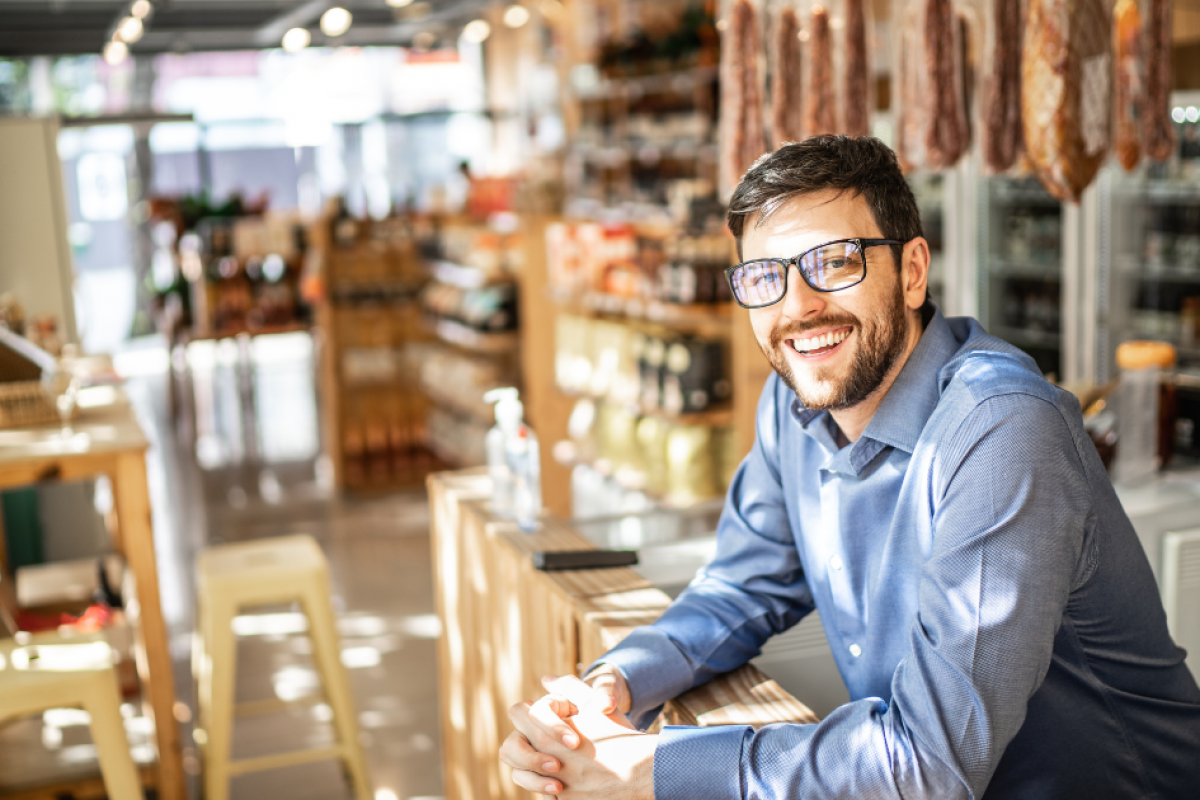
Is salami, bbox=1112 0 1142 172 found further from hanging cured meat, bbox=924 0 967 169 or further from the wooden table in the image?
the wooden table

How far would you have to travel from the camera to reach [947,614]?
126 cm

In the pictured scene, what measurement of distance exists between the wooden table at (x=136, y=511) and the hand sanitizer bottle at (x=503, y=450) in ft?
4.25

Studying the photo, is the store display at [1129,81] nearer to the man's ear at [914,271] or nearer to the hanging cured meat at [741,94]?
the hanging cured meat at [741,94]

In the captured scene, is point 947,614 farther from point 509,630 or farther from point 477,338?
point 477,338

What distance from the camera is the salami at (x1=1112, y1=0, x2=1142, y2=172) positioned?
9.47ft

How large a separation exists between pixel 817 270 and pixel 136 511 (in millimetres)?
2484

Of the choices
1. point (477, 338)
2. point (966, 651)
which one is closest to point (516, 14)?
point (477, 338)

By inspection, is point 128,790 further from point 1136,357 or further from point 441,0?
point 441,0

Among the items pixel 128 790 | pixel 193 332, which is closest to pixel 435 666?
pixel 128 790

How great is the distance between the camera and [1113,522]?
1.40m

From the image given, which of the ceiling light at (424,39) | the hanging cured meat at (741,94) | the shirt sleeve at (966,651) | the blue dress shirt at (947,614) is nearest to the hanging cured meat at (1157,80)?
the hanging cured meat at (741,94)

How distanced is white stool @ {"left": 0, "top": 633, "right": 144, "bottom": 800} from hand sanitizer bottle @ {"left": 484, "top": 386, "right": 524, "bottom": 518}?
41.5 inches

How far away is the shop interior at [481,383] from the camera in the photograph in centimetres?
264

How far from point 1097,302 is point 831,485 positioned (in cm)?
336
